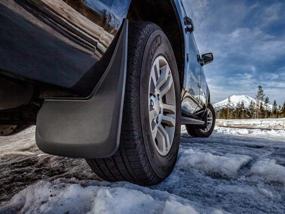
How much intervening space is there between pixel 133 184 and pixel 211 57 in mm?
3098

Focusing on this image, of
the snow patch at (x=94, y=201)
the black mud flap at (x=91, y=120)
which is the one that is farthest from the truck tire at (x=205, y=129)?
the black mud flap at (x=91, y=120)

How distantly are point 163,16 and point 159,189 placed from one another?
1227 mm

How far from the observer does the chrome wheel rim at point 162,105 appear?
1479mm

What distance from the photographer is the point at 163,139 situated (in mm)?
1589

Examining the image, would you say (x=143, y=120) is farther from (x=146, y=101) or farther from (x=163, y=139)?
(x=163, y=139)

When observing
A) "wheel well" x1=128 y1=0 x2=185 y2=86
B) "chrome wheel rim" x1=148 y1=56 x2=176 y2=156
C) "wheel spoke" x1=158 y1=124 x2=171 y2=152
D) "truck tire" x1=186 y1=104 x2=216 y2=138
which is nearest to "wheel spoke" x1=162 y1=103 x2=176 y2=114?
"chrome wheel rim" x1=148 y1=56 x2=176 y2=156

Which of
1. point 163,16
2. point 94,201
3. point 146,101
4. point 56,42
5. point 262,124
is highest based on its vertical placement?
point 163,16

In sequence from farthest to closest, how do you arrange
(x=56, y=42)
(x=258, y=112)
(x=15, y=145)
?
(x=258, y=112) → (x=15, y=145) → (x=56, y=42)

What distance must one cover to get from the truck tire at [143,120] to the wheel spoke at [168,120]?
0.05 feet

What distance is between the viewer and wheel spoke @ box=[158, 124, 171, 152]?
157 centimetres

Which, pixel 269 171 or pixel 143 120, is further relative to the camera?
pixel 269 171

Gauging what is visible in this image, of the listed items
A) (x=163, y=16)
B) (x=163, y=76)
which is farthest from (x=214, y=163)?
(x=163, y=16)

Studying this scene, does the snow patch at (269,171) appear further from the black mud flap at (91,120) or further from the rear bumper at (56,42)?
the rear bumper at (56,42)

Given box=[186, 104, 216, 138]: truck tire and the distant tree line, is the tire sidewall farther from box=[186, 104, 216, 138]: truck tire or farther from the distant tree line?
the distant tree line
